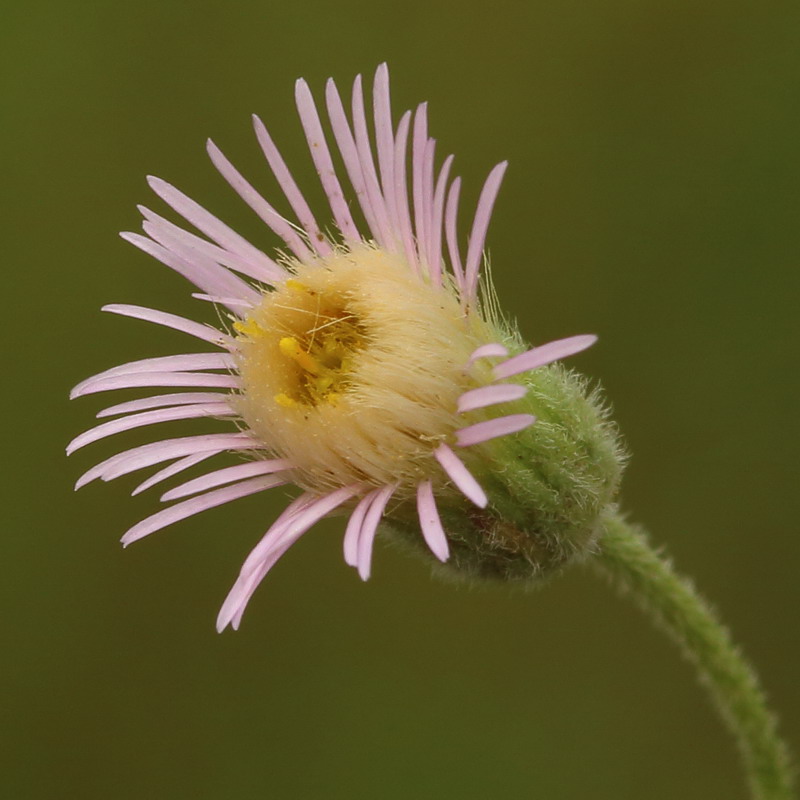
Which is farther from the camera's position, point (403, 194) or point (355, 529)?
point (403, 194)

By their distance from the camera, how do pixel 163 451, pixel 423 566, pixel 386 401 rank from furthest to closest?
pixel 423 566 → pixel 163 451 → pixel 386 401

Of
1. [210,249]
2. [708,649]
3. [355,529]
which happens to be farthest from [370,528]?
[708,649]

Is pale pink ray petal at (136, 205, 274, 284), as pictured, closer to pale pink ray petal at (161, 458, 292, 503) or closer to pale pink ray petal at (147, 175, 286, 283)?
pale pink ray petal at (147, 175, 286, 283)

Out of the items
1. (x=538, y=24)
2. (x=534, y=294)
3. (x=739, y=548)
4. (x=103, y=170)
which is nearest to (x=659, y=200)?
(x=534, y=294)

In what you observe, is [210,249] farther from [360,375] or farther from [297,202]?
[360,375]

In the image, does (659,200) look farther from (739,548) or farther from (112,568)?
(112,568)

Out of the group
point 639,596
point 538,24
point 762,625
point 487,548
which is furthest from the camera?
point 538,24
